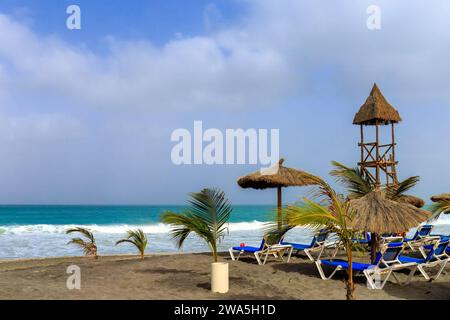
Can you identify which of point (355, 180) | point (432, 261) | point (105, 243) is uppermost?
point (355, 180)

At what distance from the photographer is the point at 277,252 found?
33.3 feet

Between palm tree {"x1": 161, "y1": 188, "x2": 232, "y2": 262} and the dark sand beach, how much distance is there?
88cm

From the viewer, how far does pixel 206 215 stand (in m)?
6.62

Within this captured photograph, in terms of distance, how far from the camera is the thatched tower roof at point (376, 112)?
16.4 m

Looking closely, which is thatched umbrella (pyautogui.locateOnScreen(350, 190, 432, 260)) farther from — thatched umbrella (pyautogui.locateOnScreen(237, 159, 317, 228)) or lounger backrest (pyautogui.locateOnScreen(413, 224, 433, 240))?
lounger backrest (pyautogui.locateOnScreen(413, 224, 433, 240))

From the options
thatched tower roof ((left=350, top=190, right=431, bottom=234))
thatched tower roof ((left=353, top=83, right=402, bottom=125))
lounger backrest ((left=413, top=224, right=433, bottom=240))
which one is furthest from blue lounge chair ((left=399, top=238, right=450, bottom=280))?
thatched tower roof ((left=353, top=83, right=402, bottom=125))

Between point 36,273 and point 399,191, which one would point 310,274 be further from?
point 36,273

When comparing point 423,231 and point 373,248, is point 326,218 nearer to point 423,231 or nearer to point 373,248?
point 373,248

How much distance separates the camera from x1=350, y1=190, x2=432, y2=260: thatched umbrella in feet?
22.7

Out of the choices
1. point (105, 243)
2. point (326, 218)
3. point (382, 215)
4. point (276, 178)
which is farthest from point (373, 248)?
point (105, 243)

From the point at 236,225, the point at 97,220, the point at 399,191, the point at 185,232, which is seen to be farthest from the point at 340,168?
the point at 97,220

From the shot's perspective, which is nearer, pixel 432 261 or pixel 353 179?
pixel 432 261

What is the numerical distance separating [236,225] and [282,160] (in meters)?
34.2

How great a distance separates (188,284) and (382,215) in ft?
11.5
